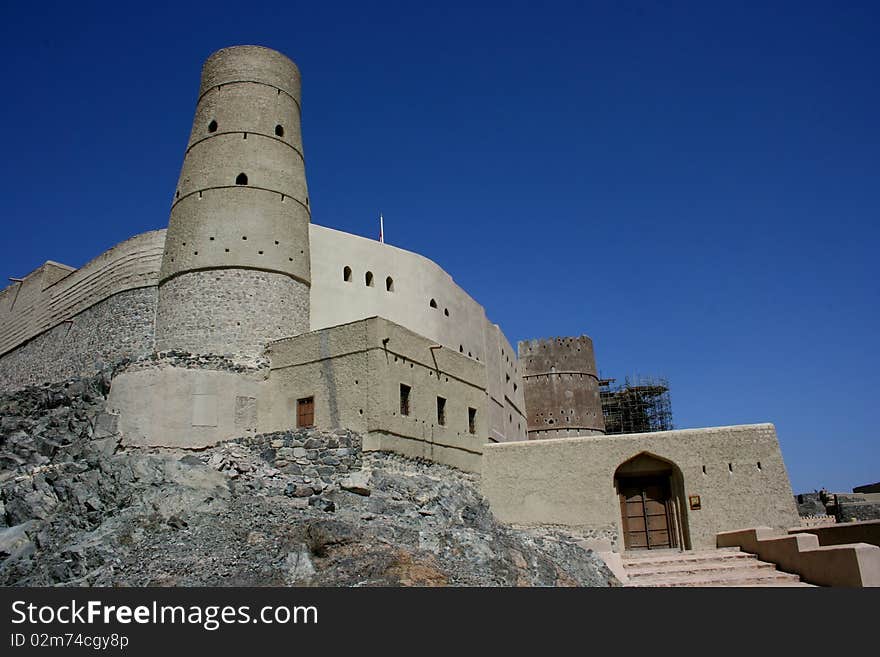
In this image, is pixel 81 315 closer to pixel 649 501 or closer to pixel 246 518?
pixel 246 518

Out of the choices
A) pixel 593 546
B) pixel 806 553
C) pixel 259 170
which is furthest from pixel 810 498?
pixel 259 170

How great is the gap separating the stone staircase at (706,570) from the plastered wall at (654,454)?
116 cm

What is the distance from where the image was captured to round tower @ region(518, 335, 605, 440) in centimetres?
3356

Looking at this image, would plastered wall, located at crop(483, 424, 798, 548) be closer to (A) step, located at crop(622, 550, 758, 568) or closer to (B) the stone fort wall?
(A) step, located at crop(622, 550, 758, 568)

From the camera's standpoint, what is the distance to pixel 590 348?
35.1 m

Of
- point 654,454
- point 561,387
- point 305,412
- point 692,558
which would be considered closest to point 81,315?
point 305,412

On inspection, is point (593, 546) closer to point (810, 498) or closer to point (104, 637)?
point (104, 637)

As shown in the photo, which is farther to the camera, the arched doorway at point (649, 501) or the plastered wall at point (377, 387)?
the arched doorway at point (649, 501)

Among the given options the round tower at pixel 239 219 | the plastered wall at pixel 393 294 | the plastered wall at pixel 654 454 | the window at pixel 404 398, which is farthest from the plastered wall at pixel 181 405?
the plastered wall at pixel 654 454

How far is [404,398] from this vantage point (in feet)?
53.6

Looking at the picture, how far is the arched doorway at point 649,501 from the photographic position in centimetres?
1666

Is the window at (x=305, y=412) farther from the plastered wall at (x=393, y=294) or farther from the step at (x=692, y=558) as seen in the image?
the step at (x=692, y=558)

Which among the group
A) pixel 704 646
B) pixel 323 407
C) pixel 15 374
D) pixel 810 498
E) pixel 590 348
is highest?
pixel 590 348

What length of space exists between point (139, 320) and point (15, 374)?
7.09 metres
